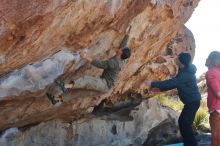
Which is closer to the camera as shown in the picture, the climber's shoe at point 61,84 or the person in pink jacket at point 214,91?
the person in pink jacket at point 214,91

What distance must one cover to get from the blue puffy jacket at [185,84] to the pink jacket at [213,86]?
0.89 meters

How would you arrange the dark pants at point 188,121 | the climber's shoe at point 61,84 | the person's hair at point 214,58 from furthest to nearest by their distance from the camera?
the dark pants at point 188,121
the climber's shoe at point 61,84
the person's hair at point 214,58

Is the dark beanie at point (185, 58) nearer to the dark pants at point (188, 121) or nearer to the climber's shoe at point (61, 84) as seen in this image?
the dark pants at point (188, 121)

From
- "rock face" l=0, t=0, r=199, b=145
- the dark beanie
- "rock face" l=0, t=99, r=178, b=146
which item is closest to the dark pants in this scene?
the dark beanie

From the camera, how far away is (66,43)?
9766mm

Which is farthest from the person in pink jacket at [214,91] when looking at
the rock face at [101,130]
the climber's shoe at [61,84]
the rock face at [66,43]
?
the rock face at [101,130]

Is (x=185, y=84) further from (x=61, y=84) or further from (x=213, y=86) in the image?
(x=61, y=84)

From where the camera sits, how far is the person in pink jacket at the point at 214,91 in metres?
9.09

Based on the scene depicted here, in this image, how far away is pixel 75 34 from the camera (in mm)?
9812

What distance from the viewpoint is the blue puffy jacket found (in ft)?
32.9

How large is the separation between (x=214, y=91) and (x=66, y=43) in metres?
3.07

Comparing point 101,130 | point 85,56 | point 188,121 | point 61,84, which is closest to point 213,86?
point 188,121

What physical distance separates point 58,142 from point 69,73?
2.76 metres

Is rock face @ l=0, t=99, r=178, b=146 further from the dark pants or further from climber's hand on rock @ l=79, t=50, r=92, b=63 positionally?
the dark pants
